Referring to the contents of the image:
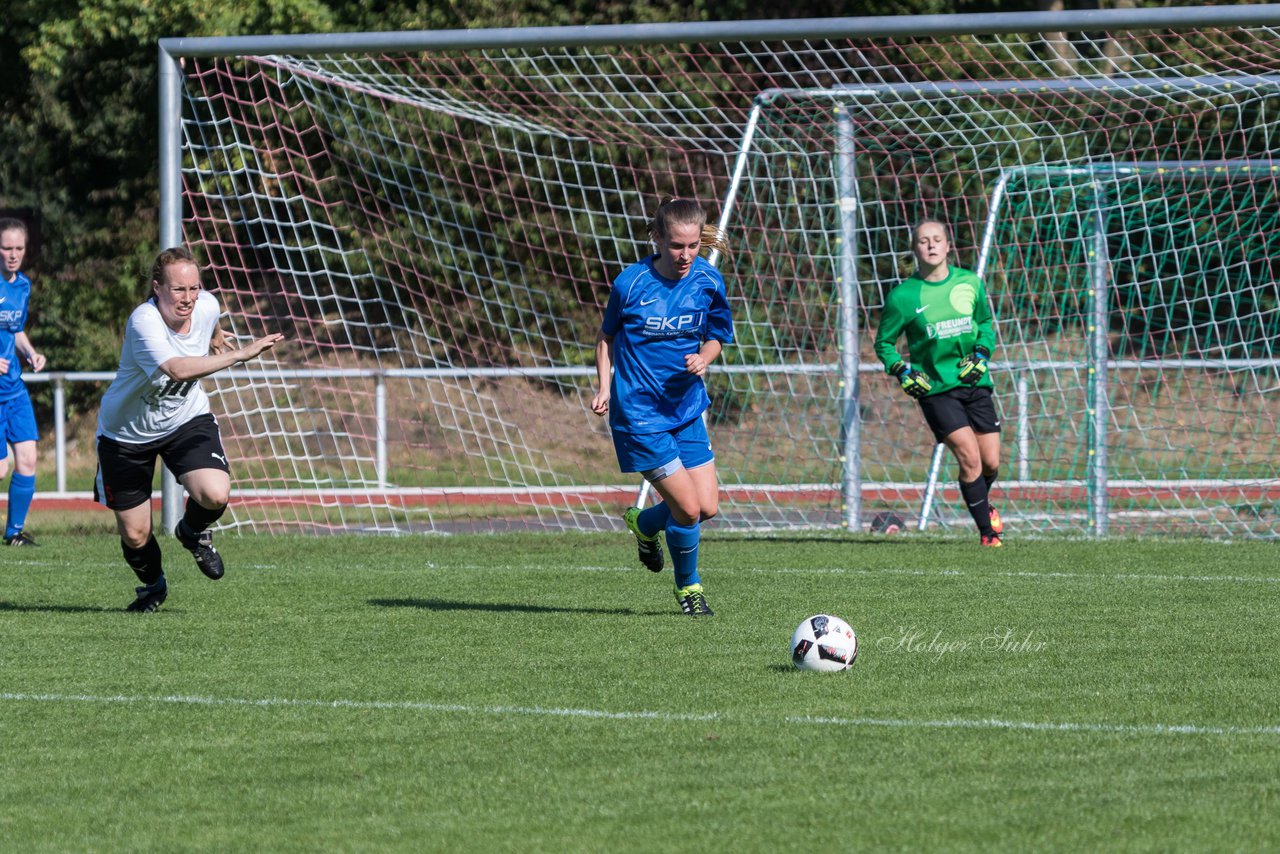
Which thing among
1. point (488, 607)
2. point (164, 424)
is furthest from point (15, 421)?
point (488, 607)

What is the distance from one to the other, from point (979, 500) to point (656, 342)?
3.69 m

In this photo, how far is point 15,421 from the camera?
37.4ft

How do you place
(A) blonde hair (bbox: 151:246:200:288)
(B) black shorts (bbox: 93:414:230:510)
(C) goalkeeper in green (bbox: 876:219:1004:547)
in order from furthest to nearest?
1. (C) goalkeeper in green (bbox: 876:219:1004:547)
2. (B) black shorts (bbox: 93:414:230:510)
3. (A) blonde hair (bbox: 151:246:200:288)

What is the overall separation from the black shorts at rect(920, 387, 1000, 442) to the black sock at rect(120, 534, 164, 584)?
4.56 meters

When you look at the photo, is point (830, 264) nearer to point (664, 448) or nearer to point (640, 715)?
point (664, 448)

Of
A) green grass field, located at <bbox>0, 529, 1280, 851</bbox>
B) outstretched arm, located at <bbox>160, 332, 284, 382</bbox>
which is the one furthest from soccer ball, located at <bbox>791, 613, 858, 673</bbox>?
outstretched arm, located at <bbox>160, 332, 284, 382</bbox>

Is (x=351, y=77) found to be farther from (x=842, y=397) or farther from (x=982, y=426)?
(x=982, y=426)

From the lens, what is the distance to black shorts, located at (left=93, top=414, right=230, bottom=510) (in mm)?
7777

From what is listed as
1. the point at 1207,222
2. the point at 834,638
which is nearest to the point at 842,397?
the point at 1207,222

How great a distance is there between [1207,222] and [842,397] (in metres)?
3.87

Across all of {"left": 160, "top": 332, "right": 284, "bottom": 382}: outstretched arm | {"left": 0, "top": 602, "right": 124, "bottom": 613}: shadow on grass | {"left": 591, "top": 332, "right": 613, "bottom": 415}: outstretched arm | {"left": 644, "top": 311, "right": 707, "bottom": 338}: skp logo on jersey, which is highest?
{"left": 644, "top": 311, "right": 707, "bottom": 338}: skp logo on jersey

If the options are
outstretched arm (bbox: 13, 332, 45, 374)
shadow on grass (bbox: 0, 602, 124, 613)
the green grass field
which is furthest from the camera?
outstretched arm (bbox: 13, 332, 45, 374)

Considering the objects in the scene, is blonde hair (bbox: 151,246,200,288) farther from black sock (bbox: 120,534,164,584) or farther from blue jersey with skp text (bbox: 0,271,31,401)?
blue jersey with skp text (bbox: 0,271,31,401)

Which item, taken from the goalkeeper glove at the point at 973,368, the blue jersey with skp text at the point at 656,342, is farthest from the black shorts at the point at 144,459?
the goalkeeper glove at the point at 973,368
